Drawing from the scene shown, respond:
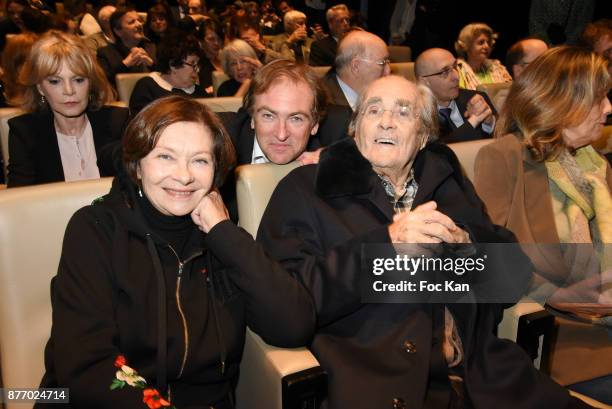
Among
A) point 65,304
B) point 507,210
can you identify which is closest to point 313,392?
point 65,304

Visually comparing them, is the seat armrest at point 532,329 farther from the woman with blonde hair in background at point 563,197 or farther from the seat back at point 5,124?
the seat back at point 5,124

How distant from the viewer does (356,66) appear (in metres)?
3.67

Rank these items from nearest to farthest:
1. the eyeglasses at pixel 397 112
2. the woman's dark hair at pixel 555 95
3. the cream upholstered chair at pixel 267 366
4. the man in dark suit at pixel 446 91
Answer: the cream upholstered chair at pixel 267 366 → the eyeglasses at pixel 397 112 → the woman's dark hair at pixel 555 95 → the man in dark suit at pixel 446 91

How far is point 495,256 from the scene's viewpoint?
69.4 inches

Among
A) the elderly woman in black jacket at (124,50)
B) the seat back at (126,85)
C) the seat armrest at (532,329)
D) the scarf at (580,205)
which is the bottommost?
the seat armrest at (532,329)

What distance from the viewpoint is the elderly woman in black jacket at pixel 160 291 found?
1.33 m

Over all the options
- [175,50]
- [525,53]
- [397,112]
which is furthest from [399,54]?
[397,112]

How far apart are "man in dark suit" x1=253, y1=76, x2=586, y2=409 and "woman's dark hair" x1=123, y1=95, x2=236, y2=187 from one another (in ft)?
0.96

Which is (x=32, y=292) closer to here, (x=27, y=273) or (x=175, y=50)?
(x=27, y=273)

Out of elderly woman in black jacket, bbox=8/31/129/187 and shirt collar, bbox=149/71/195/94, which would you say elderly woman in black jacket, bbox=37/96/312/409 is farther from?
shirt collar, bbox=149/71/195/94

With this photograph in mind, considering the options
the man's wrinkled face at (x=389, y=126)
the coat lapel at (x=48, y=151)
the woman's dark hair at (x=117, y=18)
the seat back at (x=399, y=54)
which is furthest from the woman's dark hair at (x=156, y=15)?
the man's wrinkled face at (x=389, y=126)

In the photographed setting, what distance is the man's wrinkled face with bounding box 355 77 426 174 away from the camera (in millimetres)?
1774

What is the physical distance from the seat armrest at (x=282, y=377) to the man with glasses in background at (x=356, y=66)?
2.32 m

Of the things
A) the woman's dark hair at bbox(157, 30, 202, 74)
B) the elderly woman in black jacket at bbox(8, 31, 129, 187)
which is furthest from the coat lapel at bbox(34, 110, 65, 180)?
the woman's dark hair at bbox(157, 30, 202, 74)
